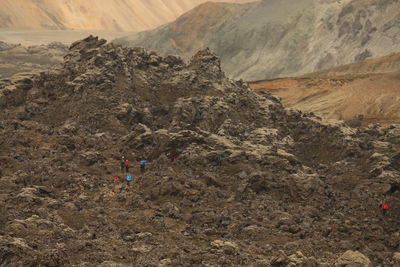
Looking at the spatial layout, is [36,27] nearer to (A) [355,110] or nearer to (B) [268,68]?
(B) [268,68]

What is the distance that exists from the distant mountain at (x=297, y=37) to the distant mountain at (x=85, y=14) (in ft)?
216

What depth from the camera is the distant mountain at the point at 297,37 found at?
6819 cm

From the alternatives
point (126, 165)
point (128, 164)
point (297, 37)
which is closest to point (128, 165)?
point (128, 164)

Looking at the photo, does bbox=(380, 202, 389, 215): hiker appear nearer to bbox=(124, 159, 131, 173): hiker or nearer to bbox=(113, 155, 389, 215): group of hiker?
bbox=(113, 155, 389, 215): group of hiker

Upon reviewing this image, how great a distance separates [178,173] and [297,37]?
2458 inches

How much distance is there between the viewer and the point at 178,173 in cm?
1938

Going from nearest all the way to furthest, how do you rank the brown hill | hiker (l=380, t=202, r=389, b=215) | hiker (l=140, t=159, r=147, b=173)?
hiker (l=380, t=202, r=389, b=215)
hiker (l=140, t=159, r=147, b=173)
the brown hill

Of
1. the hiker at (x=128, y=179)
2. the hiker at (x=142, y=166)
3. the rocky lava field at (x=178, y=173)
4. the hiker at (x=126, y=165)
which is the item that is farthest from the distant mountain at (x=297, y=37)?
the hiker at (x=128, y=179)

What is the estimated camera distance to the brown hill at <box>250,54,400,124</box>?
41719 millimetres

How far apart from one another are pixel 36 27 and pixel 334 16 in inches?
3932

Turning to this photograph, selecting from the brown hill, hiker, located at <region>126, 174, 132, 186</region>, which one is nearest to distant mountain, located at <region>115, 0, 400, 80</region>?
the brown hill

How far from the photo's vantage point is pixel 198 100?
2508 centimetres

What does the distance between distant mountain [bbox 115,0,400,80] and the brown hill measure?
38.4 feet

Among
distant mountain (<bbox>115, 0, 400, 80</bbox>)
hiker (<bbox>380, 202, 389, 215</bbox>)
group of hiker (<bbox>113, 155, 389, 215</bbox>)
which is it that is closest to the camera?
hiker (<bbox>380, 202, 389, 215</bbox>)
